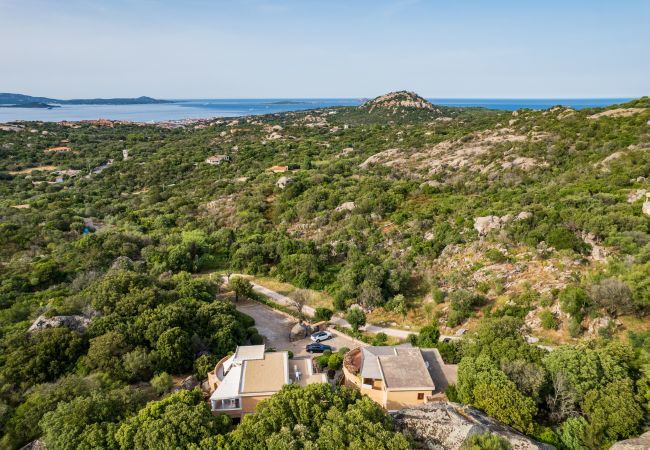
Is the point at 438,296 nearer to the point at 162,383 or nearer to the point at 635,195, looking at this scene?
the point at 162,383

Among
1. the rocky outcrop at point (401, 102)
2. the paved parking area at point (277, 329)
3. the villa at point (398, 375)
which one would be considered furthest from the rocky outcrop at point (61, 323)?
the rocky outcrop at point (401, 102)

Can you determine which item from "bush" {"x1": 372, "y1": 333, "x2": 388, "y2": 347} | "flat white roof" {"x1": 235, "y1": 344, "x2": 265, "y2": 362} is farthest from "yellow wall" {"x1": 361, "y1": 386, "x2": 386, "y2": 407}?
"bush" {"x1": 372, "y1": 333, "x2": 388, "y2": 347}

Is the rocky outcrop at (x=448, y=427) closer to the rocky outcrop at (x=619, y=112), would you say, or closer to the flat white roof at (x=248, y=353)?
the flat white roof at (x=248, y=353)

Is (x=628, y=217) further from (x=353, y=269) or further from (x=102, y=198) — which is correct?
(x=102, y=198)

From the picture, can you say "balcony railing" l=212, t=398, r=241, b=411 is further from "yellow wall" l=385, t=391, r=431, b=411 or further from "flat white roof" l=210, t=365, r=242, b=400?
"yellow wall" l=385, t=391, r=431, b=411

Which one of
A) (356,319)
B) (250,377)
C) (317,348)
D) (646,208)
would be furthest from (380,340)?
(646,208)
